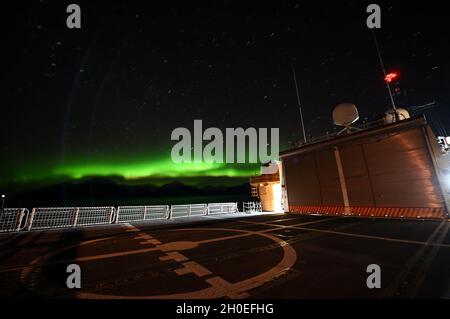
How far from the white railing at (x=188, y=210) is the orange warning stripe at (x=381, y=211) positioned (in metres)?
10.1

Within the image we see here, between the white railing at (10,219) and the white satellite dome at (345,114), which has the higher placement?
the white satellite dome at (345,114)

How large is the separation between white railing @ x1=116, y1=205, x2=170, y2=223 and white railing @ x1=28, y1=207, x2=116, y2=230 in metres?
0.66

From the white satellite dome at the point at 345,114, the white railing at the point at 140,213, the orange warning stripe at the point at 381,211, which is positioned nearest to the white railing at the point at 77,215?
the white railing at the point at 140,213

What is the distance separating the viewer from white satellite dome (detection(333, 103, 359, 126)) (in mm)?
17469

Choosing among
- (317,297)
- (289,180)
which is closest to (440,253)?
(317,297)

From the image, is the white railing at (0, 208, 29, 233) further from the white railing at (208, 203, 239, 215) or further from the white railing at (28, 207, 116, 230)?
the white railing at (208, 203, 239, 215)

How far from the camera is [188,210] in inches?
786

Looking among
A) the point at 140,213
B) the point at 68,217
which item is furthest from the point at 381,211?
the point at 68,217

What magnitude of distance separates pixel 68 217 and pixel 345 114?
23227mm

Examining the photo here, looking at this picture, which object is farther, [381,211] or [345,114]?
[345,114]

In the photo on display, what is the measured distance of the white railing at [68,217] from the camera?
1223 centimetres

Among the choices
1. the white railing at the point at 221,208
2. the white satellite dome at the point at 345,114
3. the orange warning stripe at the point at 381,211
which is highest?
the white satellite dome at the point at 345,114

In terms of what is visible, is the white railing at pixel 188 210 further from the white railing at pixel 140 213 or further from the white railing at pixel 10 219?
the white railing at pixel 10 219

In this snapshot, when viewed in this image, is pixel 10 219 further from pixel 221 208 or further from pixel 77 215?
pixel 221 208
